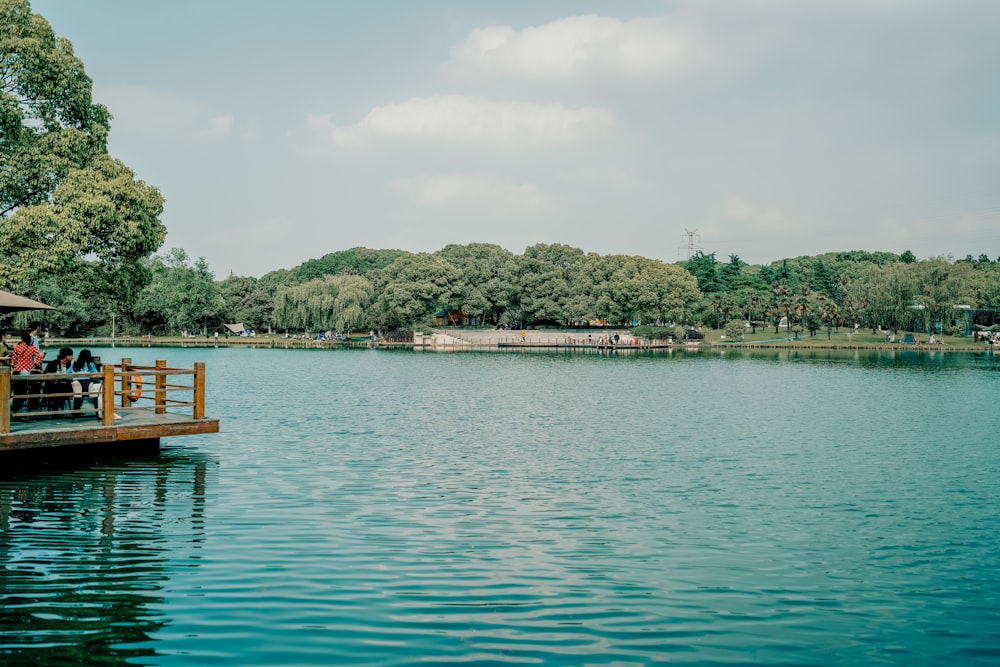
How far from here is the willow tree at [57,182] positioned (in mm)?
24047

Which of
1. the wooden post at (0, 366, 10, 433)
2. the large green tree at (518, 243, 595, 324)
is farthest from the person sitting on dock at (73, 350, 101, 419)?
the large green tree at (518, 243, 595, 324)

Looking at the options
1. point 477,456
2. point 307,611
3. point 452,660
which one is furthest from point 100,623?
point 477,456

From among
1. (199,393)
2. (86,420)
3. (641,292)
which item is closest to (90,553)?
(199,393)

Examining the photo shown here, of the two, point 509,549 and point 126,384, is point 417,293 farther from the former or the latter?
point 509,549

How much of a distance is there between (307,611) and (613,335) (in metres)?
105

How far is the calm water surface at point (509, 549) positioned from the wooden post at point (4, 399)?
107 cm

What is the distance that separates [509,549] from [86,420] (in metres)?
11.5

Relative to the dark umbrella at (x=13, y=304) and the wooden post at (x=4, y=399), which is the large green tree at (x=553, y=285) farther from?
the wooden post at (x=4, y=399)

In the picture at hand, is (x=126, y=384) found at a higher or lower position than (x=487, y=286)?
lower

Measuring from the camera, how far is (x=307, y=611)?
29.0ft

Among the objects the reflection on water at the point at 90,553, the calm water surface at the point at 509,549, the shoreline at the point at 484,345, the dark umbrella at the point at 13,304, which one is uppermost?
the dark umbrella at the point at 13,304

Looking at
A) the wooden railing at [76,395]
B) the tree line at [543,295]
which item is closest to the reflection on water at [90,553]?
the wooden railing at [76,395]

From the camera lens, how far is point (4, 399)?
15391mm

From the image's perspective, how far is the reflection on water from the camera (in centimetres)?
781
